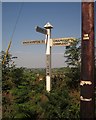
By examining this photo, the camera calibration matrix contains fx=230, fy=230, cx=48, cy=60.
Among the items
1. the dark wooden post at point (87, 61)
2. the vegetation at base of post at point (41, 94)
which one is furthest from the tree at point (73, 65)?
the dark wooden post at point (87, 61)

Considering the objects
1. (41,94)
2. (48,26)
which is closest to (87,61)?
(41,94)

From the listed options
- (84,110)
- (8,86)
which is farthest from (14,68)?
(84,110)

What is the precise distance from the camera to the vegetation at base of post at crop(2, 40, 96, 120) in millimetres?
5379

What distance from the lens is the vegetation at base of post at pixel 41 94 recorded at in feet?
17.6

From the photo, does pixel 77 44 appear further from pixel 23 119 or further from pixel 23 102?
pixel 23 119

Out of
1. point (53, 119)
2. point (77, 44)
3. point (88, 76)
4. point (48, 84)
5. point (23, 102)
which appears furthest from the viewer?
point (77, 44)

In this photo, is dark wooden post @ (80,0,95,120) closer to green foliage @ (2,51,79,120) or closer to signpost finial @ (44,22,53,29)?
green foliage @ (2,51,79,120)

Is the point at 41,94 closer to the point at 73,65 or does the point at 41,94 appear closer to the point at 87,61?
the point at 73,65

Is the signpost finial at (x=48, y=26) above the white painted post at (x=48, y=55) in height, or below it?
above

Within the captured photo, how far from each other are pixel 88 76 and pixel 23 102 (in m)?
4.25

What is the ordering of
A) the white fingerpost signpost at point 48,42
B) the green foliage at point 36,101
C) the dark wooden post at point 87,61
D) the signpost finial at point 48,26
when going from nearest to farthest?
the dark wooden post at point 87,61, the green foliage at point 36,101, the white fingerpost signpost at point 48,42, the signpost finial at point 48,26

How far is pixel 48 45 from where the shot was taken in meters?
8.09

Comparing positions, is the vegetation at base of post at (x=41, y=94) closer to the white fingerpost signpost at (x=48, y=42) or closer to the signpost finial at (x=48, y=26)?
the white fingerpost signpost at (x=48, y=42)

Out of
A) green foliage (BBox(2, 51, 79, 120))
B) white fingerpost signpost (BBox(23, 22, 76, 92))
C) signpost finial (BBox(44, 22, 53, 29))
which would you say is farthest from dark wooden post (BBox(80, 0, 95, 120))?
signpost finial (BBox(44, 22, 53, 29))
